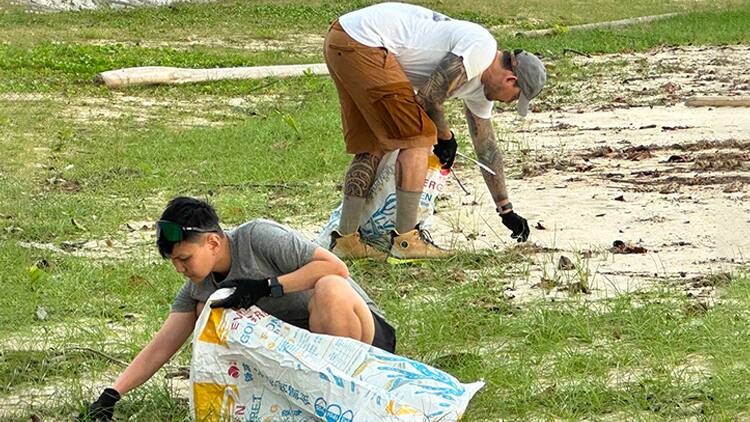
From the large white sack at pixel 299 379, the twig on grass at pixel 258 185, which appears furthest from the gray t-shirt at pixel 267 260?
the twig on grass at pixel 258 185

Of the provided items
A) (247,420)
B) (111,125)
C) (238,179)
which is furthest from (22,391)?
(111,125)

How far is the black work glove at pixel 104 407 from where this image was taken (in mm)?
4605

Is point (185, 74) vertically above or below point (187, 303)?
below

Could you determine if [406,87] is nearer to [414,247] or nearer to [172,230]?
[414,247]

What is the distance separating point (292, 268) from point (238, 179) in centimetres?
543

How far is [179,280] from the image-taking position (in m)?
6.80

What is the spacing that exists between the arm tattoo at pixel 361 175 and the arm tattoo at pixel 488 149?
1.82ft

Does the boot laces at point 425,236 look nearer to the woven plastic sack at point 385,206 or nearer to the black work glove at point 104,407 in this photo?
the woven plastic sack at point 385,206

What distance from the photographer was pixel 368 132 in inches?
281

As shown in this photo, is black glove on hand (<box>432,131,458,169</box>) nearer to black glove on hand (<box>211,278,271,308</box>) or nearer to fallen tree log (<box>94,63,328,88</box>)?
black glove on hand (<box>211,278,271,308</box>)

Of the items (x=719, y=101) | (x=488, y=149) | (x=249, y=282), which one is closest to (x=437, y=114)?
(x=488, y=149)

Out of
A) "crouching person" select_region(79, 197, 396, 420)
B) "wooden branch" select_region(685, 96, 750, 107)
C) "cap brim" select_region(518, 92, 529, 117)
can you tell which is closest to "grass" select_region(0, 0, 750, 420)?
"crouching person" select_region(79, 197, 396, 420)

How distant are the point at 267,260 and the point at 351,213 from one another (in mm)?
2435

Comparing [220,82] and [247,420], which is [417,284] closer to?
[247,420]
